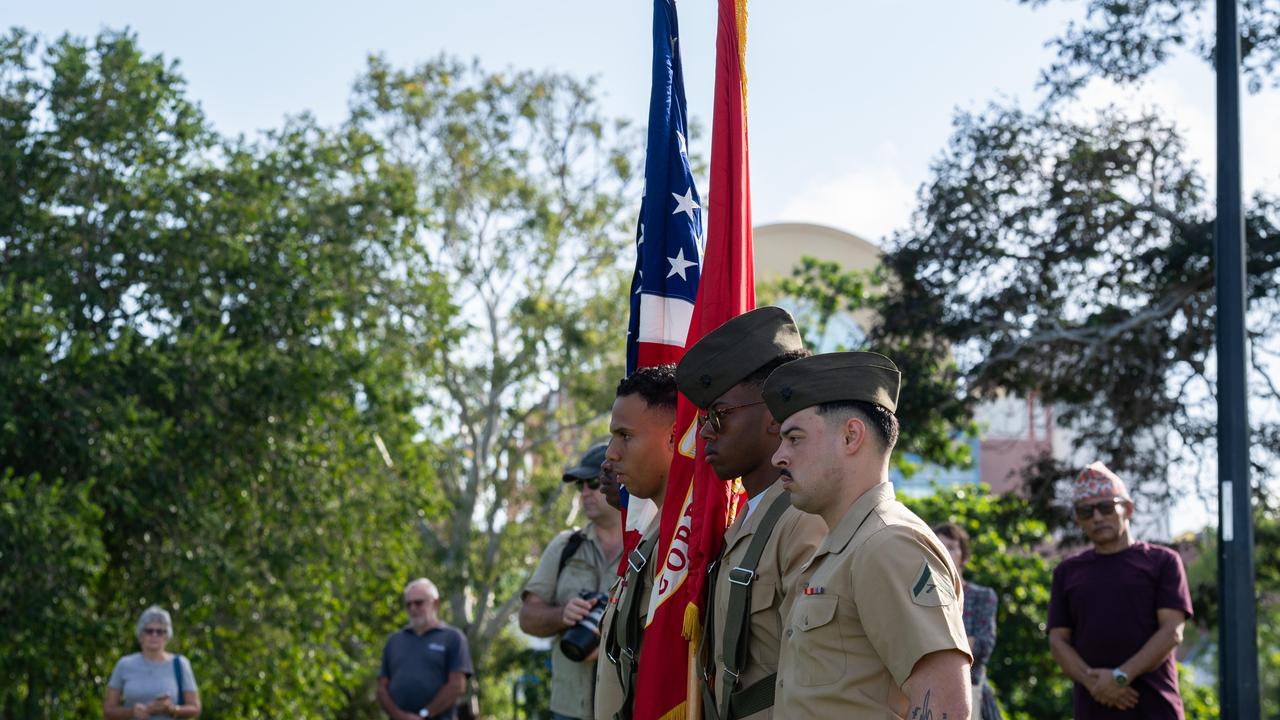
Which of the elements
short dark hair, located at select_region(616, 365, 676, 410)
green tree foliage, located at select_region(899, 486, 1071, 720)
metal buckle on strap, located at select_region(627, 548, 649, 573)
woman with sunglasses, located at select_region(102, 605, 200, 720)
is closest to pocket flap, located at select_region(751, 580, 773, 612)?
metal buckle on strap, located at select_region(627, 548, 649, 573)

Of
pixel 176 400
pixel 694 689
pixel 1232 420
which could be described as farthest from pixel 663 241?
pixel 176 400

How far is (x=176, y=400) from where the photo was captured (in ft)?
49.2

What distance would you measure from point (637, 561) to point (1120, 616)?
289 cm

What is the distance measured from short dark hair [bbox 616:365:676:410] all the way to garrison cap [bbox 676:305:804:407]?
2.41 ft

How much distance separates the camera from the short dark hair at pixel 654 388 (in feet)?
16.0

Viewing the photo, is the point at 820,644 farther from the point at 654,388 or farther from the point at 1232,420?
the point at 1232,420

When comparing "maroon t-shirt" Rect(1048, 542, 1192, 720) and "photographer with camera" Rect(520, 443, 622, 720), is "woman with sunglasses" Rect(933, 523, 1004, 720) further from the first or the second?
"photographer with camera" Rect(520, 443, 622, 720)

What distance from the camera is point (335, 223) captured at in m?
18.1

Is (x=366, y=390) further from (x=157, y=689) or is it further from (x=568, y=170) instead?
(x=568, y=170)

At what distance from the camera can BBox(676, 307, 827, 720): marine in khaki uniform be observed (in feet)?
12.0

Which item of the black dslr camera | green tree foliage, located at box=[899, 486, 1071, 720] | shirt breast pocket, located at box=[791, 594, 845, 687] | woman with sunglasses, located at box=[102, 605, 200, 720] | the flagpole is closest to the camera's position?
shirt breast pocket, located at box=[791, 594, 845, 687]

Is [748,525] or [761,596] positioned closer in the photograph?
[761,596]

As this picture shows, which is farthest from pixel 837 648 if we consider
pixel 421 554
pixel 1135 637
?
pixel 421 554

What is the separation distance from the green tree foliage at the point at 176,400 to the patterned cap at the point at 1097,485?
30.5 feet
